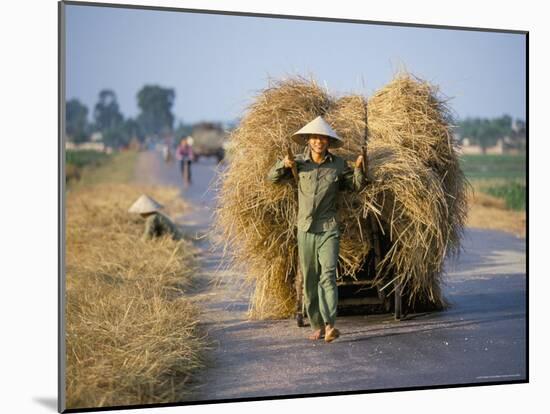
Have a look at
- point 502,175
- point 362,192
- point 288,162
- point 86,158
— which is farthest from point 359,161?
point 86,158

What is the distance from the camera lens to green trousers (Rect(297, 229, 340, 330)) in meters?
5.62

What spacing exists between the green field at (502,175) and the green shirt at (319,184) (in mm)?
4467

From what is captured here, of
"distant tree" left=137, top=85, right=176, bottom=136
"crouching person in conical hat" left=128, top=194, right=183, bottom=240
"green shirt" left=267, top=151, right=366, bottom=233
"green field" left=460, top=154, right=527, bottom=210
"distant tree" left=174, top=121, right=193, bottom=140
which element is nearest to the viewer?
"green shirt" left=267, top=151, right=366, bottom=233

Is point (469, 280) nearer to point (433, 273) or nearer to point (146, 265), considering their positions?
point (433, 273)

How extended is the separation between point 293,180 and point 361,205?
512mm

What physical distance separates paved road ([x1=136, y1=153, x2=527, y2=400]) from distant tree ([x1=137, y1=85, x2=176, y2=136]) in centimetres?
1471

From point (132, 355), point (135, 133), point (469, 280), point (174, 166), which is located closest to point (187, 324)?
point (132, 355)

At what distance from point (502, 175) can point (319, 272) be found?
544 centimetres

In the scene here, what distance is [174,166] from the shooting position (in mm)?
22109

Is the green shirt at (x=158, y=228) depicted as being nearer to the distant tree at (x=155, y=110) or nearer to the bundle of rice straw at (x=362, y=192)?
the bundle of rice straw at (x=362, y=192)

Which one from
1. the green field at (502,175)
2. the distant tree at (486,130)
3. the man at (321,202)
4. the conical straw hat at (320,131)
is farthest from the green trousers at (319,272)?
the green field at (502,175)

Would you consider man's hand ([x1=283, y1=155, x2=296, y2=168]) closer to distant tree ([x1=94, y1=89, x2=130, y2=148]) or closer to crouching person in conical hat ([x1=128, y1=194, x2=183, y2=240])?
crouching person in conical hat ([x1=128, y1=194, x2=183, y2=240])

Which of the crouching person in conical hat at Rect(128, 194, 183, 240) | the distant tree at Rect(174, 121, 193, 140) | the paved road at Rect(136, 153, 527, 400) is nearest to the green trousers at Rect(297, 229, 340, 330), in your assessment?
the paved road at Rect(136, 153, 527, 400)

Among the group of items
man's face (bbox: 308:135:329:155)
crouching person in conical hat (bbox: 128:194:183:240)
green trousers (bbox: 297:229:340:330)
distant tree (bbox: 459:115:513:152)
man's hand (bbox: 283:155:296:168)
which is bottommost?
green trousers (bbox: 297:229:340:330)
